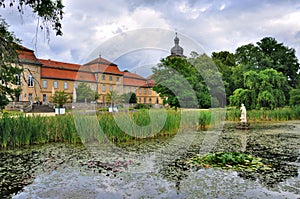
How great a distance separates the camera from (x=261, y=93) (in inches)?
637

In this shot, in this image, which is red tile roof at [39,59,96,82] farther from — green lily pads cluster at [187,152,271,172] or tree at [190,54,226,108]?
green lily pads cluster at [187,152,271,172]

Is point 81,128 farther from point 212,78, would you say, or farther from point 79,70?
point 79,70

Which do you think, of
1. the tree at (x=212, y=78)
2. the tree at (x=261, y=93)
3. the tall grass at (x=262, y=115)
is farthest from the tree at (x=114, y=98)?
the tall grass at (x=262, y=115)

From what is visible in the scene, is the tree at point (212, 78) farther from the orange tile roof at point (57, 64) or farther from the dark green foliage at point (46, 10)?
the orange tile roof at point (57, 64)

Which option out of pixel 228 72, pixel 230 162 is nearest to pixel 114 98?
pixel 228 72

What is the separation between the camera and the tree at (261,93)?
1609cm

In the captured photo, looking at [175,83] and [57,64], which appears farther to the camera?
[57,64]

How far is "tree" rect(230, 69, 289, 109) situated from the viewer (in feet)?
52.8

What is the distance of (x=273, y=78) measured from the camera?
16.8 metres

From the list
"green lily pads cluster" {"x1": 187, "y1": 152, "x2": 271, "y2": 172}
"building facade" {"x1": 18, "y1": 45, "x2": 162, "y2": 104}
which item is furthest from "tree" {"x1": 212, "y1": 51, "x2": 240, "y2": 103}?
"green lily pads cluster" {"x1": 187, "y1": 152, "x2": 271, "y2": 172}

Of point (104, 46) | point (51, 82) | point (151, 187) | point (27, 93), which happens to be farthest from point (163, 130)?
point (51, 82)

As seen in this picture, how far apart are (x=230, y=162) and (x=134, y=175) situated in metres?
1.71

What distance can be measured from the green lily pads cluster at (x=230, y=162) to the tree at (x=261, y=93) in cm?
1257

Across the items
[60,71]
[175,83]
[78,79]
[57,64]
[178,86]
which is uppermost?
[57,64]
